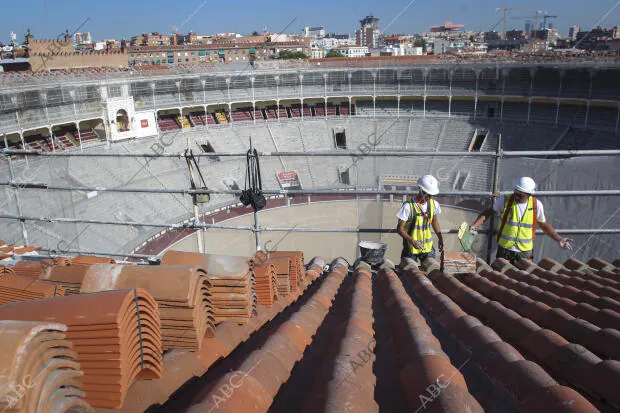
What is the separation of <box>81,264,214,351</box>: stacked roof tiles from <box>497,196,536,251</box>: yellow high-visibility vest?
3330 mm

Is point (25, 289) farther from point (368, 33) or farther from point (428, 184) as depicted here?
point (368, 33)

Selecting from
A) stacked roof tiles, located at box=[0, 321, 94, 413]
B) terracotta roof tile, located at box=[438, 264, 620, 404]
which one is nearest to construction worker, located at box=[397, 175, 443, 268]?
terracotta roof tile, located at box=[438, 264, 620, 404]

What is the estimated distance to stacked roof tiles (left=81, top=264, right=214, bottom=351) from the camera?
2271mm

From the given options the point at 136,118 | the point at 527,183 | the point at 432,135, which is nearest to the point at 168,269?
the point at 527,183

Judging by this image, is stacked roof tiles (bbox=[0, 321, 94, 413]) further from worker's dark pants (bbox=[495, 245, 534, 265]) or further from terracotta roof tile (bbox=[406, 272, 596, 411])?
worker's dark pants (bbox=[495, 245, 534, 265])

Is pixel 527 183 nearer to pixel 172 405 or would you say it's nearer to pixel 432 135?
pixel 172 405

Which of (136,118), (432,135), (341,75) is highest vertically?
(341,75)

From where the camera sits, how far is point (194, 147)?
25.5 m

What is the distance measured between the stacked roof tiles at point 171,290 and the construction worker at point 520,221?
3069 mm

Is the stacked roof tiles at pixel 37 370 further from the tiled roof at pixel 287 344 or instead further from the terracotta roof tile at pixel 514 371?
the terracotta roof tile at pixel 514 371

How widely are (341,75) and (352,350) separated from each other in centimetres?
3026

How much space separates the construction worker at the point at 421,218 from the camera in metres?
4.62

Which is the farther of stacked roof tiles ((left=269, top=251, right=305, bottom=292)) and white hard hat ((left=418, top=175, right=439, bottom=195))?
white hard hat ((left=418, top=175, right=439, bottom=195))

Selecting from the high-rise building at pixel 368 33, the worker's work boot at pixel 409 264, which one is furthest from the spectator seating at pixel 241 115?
the high-rise building at pixel 368 33
